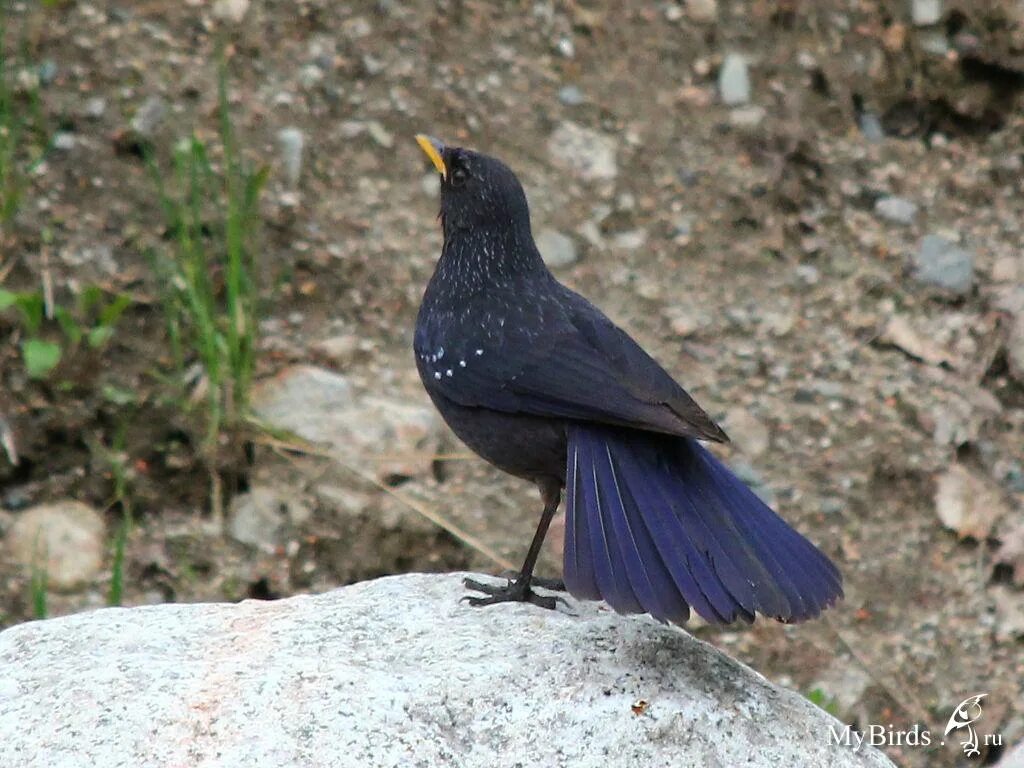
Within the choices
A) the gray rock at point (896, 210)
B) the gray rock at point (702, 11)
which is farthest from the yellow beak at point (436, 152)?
the gray rock at point (896, 210)

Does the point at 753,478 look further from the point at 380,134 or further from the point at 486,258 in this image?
the point at 380,134

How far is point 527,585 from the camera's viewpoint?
14.3 ft

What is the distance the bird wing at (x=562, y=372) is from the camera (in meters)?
3.95

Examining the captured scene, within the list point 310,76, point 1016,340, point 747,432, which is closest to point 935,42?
point 1016,340

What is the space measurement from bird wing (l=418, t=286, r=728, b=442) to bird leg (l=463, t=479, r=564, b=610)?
0.34m

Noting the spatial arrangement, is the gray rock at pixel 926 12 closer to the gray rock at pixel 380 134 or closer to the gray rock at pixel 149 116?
the gray rock at pixel 380 134

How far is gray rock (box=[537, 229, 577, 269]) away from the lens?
6.56m

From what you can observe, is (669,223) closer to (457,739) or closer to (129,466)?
(129,466)

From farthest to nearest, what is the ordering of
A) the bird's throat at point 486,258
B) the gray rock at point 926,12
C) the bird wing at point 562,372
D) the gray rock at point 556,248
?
1. the gray rock at point 926,12
2. the gray rock at point 556,248
3. the bird's throat at point 486,258
4. the bird wing at point 562,372

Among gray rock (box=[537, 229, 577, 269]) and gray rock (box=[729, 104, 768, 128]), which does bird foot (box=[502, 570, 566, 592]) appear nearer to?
gray rock (box=[537, 229, 577, 269])

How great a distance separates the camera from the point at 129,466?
18.7 ft

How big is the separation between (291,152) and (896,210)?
8.97 feet

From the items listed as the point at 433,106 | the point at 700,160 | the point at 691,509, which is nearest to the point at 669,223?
the point at 700,160

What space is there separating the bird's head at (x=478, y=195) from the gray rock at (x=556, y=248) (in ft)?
5.34
